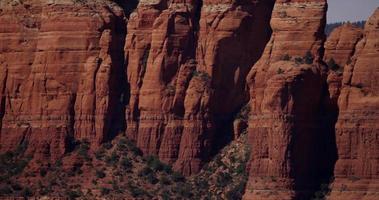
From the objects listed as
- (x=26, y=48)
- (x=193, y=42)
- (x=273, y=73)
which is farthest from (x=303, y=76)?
(x=26, y=48)

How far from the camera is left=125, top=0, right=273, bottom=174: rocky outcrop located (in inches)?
6152

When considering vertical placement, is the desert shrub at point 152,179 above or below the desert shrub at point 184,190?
above

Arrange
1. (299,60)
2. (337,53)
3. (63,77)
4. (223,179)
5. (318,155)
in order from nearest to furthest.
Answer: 1. (299,60)
2. (318,155)
3. (337,53)
4. (223,179)
5. (63,77)

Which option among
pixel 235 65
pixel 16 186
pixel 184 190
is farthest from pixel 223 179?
pixel 16 186

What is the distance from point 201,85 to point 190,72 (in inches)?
67.8

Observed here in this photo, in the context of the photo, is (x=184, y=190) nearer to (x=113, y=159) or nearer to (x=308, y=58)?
(x=113, y=159)

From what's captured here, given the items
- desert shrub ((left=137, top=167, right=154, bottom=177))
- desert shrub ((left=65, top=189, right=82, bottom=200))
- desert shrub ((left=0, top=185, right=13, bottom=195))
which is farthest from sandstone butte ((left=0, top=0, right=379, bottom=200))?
desert shrub ((left=65, top=189, right=82, bottom=200))

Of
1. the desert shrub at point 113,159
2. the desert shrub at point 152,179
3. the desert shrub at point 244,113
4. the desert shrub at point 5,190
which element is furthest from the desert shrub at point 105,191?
the desert shrub at point 244,113

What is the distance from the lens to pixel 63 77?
16262 cm

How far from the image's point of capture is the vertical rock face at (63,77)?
16125 centimetres

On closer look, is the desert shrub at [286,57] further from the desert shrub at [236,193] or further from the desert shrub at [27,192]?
the desert shrub at [27,192]

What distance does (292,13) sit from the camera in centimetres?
15162

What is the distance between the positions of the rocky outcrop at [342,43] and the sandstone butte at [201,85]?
0.19 feet

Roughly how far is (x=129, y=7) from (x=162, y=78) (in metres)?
8.75
